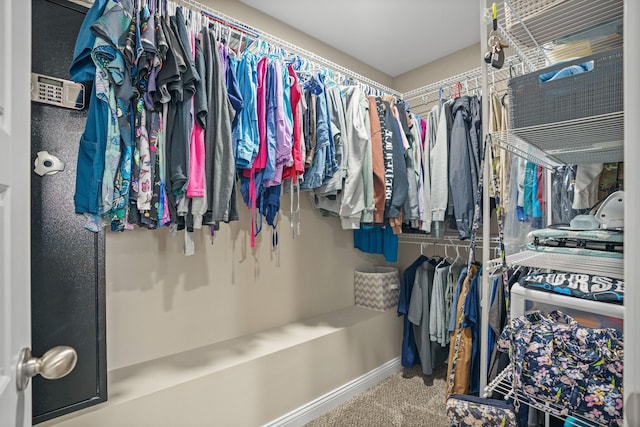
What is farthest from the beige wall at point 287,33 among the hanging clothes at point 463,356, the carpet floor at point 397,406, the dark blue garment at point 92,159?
the carpet floor at point 397,406

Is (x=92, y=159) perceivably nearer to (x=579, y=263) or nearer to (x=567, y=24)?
(x=579, y=263)

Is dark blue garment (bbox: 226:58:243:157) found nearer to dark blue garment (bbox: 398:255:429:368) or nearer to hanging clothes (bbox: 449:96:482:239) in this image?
hanging clothes (bbox: 449:96:482:239)

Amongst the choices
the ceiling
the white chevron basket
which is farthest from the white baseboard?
the ceiling

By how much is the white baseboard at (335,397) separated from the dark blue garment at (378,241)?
83cm

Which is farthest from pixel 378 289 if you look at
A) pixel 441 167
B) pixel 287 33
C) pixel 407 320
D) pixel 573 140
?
pixel 287 33

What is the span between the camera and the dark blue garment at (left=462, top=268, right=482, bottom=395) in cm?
194

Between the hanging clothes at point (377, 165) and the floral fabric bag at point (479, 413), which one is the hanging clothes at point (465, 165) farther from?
the floral fabric bag at point (479, 413)

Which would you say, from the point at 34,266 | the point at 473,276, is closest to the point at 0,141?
the point at 34,266

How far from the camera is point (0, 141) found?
0.51m

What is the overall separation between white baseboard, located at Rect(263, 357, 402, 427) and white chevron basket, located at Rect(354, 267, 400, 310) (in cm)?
44

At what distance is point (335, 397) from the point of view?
81.5 inches

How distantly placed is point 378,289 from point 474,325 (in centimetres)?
76

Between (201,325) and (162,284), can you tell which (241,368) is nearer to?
(201,325)

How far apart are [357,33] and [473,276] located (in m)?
1.87
